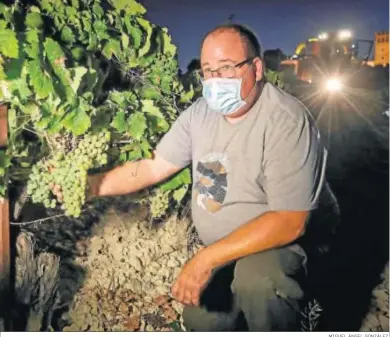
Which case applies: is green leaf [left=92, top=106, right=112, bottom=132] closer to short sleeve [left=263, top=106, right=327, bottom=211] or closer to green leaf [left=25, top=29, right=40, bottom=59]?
green leaf [left=25, top=29, right=40, bottom=59]

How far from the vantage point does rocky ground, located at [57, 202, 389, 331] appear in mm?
2693

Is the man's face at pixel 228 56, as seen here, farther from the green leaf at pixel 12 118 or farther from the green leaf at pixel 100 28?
the green leaf at pixel 12 118

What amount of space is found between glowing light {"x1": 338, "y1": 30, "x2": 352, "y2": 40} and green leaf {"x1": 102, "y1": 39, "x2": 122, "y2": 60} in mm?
1448

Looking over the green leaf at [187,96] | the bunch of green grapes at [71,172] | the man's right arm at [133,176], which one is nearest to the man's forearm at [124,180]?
the man's right arm at [133,176]

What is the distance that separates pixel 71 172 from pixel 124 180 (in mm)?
425

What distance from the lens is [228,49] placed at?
2154 mm

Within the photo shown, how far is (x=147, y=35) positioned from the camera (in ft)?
7.67

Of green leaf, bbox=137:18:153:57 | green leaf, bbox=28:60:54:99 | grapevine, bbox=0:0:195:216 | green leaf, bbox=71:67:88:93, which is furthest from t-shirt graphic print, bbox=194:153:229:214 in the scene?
green leaf, bbox=28:60:54:99

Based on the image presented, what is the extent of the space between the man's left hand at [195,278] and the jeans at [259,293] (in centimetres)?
20

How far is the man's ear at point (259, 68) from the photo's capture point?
2223mm

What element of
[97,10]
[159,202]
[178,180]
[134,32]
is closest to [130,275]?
[159,202]

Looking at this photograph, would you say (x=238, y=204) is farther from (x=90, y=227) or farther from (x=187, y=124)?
(x=90, y=227)

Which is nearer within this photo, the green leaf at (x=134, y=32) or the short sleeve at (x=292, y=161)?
the short sleeve at (x=292, y=161)
